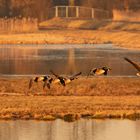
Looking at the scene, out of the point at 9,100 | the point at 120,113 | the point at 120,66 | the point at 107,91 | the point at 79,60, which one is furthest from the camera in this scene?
the point at 79,60

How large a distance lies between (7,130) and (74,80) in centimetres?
905

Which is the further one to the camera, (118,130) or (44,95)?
(44,95)

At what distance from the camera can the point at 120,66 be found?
47.3m

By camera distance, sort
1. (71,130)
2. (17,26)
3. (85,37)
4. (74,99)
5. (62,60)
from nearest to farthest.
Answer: (71,130)
(74,99)
(62,60)
(85,37)
(17,26)

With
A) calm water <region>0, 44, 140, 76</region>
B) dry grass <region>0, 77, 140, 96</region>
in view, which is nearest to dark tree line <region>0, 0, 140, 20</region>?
calm water <region>0, 44, 140, 76</region>

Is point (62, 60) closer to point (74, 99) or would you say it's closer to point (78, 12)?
point (74, 99)

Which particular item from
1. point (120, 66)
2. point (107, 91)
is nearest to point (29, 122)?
point (107, 91)

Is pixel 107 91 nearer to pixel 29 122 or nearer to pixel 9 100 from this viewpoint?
pixel 9 100

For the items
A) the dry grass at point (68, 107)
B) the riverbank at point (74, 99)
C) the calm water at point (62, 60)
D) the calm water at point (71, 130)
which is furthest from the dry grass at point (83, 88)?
the calm water at point (71, 130)

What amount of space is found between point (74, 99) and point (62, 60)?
18.4 metres

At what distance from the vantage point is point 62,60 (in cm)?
5203

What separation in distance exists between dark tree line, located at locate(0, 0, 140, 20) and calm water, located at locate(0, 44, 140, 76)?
45.7 m

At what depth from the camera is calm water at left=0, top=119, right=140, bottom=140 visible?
2708 cm

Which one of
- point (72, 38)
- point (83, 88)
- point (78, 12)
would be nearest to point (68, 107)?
point (83, 88)
